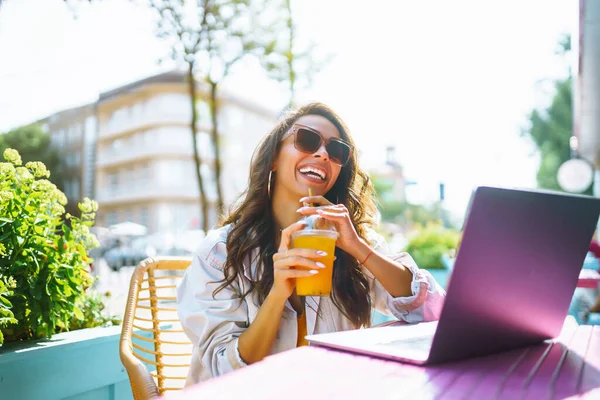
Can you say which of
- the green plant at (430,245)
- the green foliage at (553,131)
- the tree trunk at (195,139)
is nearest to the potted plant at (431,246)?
the green plant at (430,245)

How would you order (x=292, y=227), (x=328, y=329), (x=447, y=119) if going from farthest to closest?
(x=447, y=119)
(x=328, y=329)
(x=292, y=227)

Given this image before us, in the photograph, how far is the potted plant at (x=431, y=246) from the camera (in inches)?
401

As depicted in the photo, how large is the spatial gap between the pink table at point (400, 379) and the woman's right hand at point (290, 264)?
31cm

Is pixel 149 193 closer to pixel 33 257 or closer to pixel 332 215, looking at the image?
pixel 33 257

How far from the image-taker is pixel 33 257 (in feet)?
6.75

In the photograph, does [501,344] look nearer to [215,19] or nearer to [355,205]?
[355,205]

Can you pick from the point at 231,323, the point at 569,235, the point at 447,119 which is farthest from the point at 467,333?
the point at 447,119

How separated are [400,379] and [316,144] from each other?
1186 millimetres

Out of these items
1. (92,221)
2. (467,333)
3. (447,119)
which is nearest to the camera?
(467,333)

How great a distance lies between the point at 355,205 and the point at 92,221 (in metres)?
1.25

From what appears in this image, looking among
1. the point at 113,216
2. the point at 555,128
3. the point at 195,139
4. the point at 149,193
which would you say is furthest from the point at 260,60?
the point at 113,216

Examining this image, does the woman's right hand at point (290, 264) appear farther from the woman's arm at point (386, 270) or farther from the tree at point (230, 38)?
the tree at point (230, 38)

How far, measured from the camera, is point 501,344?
1.02 m

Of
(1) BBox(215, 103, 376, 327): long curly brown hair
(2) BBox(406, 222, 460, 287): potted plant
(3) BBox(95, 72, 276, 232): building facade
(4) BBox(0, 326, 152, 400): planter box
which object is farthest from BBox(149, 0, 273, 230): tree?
(3) BBox(95, 72, 276, 232): building facade
